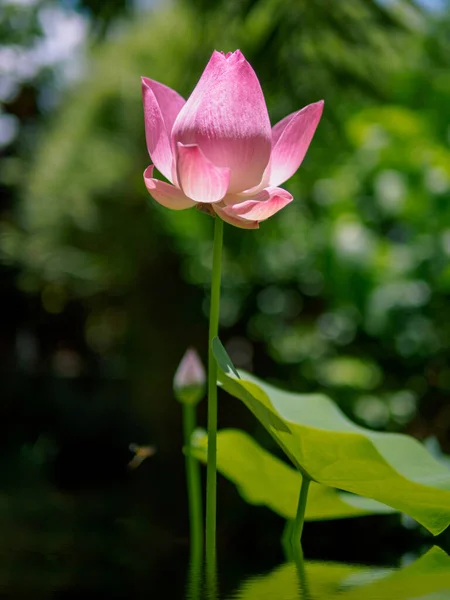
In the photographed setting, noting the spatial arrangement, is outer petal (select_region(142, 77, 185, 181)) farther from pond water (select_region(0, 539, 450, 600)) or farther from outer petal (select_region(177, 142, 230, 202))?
pond water (select_region(0, 539, 450, 600))

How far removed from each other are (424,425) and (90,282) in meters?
3.18

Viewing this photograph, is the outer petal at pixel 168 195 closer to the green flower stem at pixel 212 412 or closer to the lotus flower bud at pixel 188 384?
the green flower stem at pixel 212 412

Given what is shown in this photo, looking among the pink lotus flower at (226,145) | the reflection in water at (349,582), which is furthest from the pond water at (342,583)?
the pink lotus flower at (226,145)

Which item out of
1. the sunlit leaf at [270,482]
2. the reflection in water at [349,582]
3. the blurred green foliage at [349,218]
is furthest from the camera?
the blurred green foliage at [349,218]

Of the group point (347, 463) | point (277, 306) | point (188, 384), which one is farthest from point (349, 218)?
point (347, 463)

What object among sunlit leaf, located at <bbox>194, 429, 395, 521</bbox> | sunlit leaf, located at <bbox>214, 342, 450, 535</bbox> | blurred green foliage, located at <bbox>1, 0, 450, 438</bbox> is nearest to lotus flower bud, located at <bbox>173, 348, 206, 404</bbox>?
sunlit leaf, located at <bbox>194, 429, 395, 521</bbox>

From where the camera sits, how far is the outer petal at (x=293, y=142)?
0.30m

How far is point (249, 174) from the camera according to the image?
0.93 ft

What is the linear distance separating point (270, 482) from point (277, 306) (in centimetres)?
113

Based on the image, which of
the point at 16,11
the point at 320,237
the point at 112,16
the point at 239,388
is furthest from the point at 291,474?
the point at 16,11

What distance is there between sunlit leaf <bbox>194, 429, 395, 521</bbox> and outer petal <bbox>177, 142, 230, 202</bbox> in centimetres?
19

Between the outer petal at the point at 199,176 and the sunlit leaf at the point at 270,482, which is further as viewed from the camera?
the sunlit leaf at the point at 270,482

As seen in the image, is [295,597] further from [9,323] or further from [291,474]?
[9,323]

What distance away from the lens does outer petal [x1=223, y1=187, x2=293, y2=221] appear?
0.28 m
